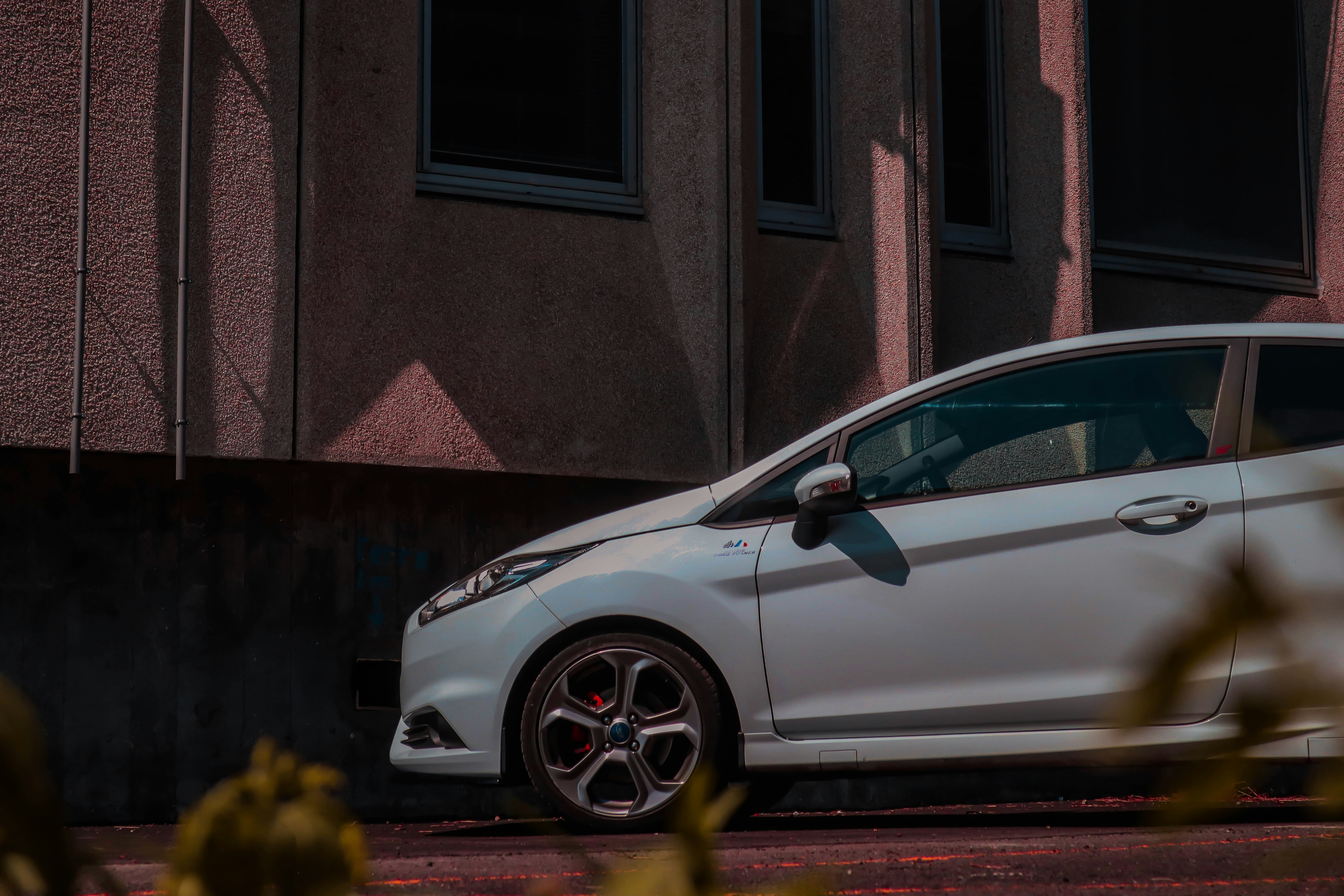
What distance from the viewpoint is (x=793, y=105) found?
418 inches

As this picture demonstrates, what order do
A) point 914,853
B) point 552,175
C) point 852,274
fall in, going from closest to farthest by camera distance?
point 914,853, point 552,175, point 852,274

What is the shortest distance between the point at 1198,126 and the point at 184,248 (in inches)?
333

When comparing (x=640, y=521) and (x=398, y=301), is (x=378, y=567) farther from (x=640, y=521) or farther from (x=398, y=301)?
(x=640, y=521)

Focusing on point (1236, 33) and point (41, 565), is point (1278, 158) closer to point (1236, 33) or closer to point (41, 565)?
point (1236, 33)

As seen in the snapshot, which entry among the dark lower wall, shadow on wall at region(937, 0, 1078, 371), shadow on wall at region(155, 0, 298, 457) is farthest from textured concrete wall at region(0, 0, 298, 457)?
shadow on wall at region(937, 0, 1078, 371)

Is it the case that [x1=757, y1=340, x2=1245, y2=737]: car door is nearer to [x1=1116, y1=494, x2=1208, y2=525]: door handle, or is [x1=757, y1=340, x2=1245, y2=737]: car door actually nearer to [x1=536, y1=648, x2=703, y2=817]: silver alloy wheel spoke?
[x1=1116, y1=494, x2=1208, y2=525]: door handle

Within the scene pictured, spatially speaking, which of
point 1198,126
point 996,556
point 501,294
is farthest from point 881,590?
point 1198,126

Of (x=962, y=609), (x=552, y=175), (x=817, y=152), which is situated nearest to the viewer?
(x=962, y=609)

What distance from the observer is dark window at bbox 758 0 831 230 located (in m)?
10.5

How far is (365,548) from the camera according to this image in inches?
357

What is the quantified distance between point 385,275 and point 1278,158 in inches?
319

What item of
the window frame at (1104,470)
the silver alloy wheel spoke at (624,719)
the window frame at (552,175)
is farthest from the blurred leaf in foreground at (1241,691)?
the window frame at (552,175)

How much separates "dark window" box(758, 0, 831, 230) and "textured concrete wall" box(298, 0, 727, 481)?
37.9 inches

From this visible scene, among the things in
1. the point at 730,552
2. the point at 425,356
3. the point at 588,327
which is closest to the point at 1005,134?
the point at 588,327
